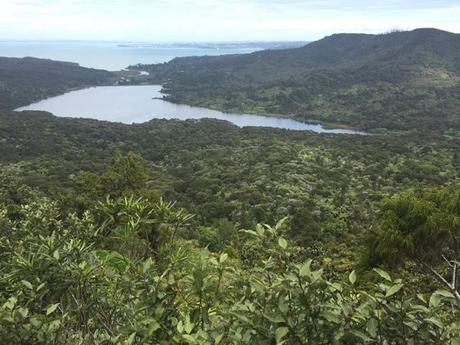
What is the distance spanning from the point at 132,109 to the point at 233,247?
12108cm

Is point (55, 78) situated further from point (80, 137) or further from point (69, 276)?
point (69, 276)

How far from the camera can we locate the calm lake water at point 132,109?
124m

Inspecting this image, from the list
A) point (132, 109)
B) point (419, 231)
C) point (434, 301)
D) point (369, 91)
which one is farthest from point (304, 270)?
point (369, 91)

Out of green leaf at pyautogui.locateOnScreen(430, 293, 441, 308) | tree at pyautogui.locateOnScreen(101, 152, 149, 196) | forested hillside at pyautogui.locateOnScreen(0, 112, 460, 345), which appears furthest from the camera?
tree at pyautogui.locateOnScreen(101, 152, 149, 196)

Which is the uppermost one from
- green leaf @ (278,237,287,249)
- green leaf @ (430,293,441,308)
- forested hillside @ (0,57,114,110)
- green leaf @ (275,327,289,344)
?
green leaf @ (278,237,287,249)

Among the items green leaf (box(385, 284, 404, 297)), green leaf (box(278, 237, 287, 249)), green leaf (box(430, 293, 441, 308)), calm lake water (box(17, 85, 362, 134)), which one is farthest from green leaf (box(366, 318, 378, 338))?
calm lake water (box(17, 85, 362, 134))

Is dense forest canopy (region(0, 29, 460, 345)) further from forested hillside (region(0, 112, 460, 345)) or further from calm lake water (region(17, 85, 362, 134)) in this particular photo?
calm lake water (region(17, 85, 362, 134))

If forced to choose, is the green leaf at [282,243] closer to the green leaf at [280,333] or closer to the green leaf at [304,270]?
the green leaf at [304,270]

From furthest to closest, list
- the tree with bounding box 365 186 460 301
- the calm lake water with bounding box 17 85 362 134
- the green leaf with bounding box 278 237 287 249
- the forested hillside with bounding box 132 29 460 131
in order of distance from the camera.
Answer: the calm lake water with bounding box 17 85 362 134 → the forested hillside with bounding box 132 29 460 131 → the tree with bounding box 365 186 460 301 → the green leaf with bounding box 278 237 287 249

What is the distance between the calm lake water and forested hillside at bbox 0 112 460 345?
148 feet

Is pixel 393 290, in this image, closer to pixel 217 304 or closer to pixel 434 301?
pixel 434 301

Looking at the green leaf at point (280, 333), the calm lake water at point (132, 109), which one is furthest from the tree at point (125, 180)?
the calm lake water at point (132, 109)

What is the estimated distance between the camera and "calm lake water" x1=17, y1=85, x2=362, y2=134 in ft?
408

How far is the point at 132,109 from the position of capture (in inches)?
5463
